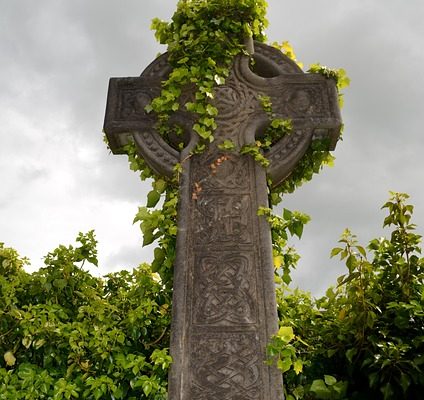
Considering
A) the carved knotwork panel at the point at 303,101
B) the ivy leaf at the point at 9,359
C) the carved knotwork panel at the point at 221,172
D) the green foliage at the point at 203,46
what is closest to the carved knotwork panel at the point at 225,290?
the carved knotwork panel at the point at 221,172

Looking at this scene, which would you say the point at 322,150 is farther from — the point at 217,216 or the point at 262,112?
the point at 217,216

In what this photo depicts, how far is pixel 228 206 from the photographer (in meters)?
3.08

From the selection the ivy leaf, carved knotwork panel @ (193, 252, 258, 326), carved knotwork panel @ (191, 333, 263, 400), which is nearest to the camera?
carved knotwork panel @ (191, 333, 263, 400)

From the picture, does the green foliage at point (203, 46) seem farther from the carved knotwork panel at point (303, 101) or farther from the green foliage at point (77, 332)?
the green foliage at point (77, 332)

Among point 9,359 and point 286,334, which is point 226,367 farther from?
point 9,359

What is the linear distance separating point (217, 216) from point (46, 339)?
1.47 metres

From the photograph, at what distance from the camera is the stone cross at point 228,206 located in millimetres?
2580

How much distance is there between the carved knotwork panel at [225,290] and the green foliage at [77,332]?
1.10 ft

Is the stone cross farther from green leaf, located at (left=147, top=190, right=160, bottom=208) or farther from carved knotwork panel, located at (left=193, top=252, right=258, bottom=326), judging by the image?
green leaf, located at (left=147, top=190, right=160, bottom=208)

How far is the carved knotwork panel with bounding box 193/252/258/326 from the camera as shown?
271 centimetres

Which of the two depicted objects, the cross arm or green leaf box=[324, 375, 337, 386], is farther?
the cross arm

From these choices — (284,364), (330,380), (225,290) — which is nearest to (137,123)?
(225,290)

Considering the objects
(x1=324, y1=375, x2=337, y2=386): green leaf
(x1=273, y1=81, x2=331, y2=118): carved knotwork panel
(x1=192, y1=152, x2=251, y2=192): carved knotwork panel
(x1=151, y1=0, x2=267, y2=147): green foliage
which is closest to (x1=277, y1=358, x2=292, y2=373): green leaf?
(x1=324, y1=375, x2=337, y2=386): green leaf

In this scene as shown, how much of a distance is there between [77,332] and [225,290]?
44.5 inches
